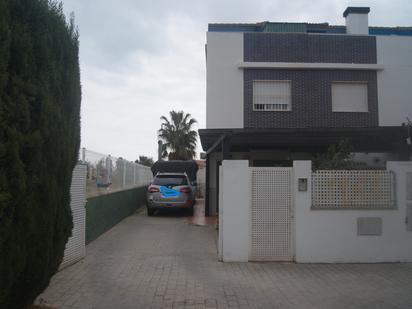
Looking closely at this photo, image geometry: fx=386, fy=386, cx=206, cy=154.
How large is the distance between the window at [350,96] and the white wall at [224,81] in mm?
3395

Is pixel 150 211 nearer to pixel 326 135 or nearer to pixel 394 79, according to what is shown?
pixel 326 135

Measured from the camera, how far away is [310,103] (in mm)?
13586

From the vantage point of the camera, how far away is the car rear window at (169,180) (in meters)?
15.2

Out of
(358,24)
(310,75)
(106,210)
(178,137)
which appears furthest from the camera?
(178,137)

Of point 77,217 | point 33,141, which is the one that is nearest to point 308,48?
point 77,217

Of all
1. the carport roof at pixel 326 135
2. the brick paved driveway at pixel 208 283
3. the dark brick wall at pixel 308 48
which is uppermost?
the dark brick wall at pixel 308 48

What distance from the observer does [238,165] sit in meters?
7.95

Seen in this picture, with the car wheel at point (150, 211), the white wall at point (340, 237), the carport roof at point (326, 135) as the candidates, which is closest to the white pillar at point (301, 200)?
the white wall at point (340, 237)

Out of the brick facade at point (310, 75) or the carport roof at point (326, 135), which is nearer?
the carport roof at point (326, 135)

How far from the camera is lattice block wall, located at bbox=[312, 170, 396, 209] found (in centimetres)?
793

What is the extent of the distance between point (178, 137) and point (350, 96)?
2623 cm

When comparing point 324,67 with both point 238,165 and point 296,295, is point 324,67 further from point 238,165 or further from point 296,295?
point 296,295

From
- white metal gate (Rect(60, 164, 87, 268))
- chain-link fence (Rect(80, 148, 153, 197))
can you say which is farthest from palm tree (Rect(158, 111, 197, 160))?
white metal gate (Rect(60, 164, 87, 268))

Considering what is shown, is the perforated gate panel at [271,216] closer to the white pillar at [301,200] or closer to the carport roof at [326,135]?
the white pillar at [301,200]
